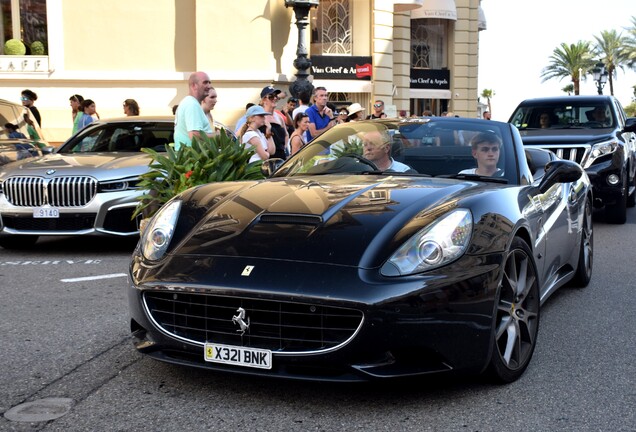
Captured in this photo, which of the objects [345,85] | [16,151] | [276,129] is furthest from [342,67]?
[16,151]

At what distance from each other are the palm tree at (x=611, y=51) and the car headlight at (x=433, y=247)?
69.4m

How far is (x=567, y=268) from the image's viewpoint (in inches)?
247

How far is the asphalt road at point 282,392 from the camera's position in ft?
12.3

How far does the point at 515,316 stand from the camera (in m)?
4.42

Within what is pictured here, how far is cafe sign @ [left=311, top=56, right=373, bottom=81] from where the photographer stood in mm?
29375

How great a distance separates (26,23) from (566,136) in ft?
52.4

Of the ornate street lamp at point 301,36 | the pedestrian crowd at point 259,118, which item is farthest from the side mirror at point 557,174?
the ornate street lamp at point 301,36

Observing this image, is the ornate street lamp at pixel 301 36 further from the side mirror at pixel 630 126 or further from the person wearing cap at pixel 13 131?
the person wearing cap at pixel 13 131

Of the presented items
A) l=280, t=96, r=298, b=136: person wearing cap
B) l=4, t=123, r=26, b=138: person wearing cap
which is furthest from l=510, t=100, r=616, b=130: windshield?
l=4, t=123, r=26, b=138: person wearing cap

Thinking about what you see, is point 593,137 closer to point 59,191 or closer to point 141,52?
point 59,191

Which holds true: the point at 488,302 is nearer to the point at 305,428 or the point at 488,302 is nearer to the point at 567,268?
the point at 305,428

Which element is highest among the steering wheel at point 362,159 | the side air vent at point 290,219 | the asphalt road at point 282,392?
the steering wheel at point 362,159

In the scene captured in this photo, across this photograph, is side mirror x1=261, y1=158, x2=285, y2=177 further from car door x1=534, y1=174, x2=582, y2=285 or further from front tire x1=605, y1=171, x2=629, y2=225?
front tire x1=605, y1=171, x2=629, y2=225

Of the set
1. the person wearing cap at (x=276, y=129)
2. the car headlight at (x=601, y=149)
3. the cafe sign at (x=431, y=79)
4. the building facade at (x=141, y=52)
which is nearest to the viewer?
the person wearing cap at (x=276, y=129)
